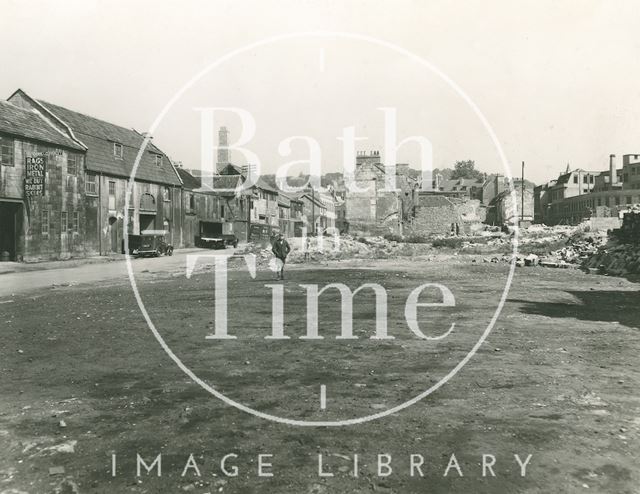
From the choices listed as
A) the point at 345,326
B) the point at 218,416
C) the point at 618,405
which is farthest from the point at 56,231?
the point at 618,405

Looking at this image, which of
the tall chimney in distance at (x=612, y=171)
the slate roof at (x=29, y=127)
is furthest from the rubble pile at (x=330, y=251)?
the tall chimney in distance at (x=612, y=171)

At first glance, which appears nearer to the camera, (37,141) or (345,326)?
(345,326)

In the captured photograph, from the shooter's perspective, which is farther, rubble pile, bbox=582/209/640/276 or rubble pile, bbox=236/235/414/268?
rubble pile, bbox=236/235/414/268

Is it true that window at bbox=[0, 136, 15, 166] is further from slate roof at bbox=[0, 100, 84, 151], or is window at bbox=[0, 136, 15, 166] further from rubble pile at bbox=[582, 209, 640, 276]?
rubble pile at bbox=[582, 209, 640, 276]

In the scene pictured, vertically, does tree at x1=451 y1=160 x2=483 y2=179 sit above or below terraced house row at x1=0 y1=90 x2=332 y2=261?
above

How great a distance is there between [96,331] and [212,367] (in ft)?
12.3

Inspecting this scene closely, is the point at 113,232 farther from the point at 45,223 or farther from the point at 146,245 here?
the point at 45,223

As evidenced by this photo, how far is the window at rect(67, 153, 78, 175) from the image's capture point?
3150cm

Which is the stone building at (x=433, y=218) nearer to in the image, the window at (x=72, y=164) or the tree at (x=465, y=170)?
the window at (x=72, y=164)

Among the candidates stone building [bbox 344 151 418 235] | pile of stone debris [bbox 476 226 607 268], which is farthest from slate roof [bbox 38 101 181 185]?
pile of stone debris [bbox 476 226 607 268]

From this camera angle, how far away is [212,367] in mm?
6750

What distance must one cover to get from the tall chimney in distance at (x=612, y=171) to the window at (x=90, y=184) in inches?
2709

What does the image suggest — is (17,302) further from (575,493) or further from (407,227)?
(407,227)

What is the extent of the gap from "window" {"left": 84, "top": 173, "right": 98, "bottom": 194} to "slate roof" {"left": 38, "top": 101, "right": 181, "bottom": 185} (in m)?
0.53
